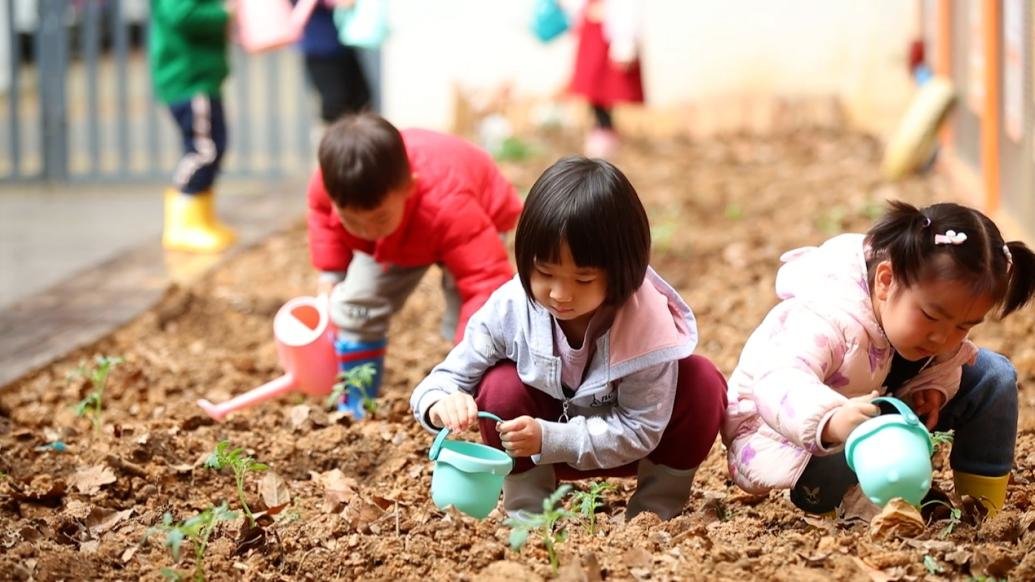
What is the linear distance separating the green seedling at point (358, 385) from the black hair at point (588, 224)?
3.60 ft

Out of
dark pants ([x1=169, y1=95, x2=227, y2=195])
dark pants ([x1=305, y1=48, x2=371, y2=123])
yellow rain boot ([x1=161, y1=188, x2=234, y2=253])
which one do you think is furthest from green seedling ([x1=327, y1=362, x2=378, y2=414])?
dark pants ([x1=305, y1=48, x2=371, y2=123])

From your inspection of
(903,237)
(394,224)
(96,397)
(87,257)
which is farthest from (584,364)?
(87,257)

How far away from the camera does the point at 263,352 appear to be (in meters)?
5.09

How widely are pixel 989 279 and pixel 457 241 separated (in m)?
1.68

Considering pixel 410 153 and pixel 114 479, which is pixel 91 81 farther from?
pixel 114 479

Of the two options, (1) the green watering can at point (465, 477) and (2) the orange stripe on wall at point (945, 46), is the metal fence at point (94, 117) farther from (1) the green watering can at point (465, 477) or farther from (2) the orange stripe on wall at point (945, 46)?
(1) the green watering can at point (465, 477)

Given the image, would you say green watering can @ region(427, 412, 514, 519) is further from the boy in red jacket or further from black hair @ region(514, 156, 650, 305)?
the boy in red jacket

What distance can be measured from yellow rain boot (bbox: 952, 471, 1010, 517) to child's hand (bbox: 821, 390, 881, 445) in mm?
532

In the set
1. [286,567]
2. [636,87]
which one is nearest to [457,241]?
[286,567]

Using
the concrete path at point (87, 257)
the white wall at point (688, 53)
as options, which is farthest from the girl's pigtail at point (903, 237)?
the white wall at point (688, 53)

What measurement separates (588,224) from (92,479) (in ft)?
4.64

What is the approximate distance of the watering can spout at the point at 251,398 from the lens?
412cm

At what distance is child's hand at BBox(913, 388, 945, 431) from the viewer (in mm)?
3045

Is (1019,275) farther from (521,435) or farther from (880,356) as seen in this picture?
(521,435)
